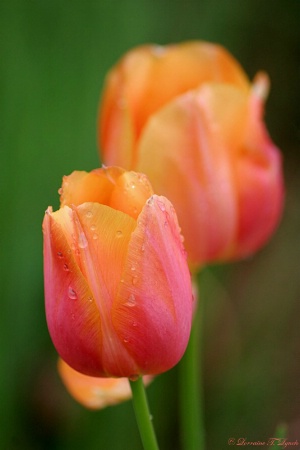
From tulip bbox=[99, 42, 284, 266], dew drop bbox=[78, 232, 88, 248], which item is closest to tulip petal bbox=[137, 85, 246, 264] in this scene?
tulip bbox=[99, 42, 284, 266]

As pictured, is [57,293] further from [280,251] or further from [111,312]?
[280,251]

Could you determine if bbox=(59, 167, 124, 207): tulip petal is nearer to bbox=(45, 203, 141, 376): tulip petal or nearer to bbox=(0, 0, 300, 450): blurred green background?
bbox=(45, 203, 141, 376): tulip petal

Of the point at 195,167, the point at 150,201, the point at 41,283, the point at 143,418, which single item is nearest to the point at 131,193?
the point at 150,201

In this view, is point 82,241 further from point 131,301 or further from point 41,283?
point 41,283

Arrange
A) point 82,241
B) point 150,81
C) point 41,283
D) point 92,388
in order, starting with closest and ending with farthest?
1. point 82,241
2. point 92,388
3. point 150,81
4. point 41,283

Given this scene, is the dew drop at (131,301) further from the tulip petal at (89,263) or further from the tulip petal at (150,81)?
the tulip petal at (150,81)
